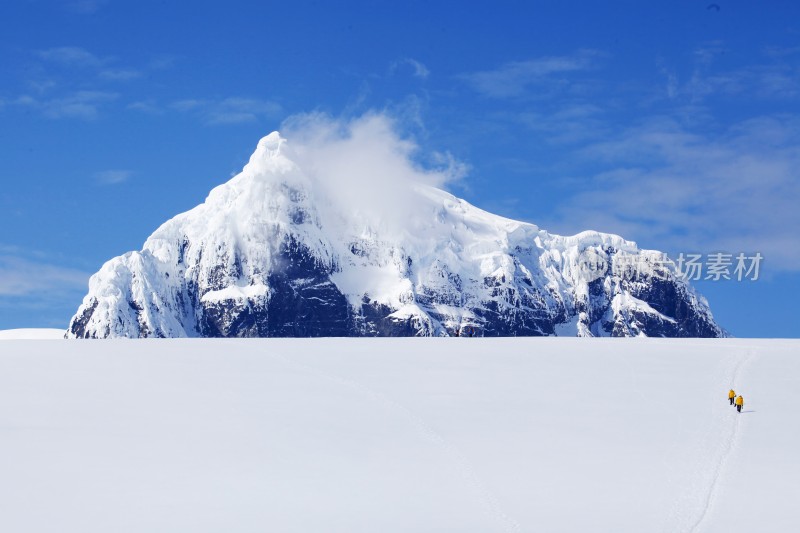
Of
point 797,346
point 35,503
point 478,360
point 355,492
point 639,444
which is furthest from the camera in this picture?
point 797,346

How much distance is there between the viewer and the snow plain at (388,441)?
2909cm

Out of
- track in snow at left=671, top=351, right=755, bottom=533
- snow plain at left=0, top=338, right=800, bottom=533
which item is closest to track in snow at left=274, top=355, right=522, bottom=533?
snow plain at left=0, top=338, right=800, bottom=533

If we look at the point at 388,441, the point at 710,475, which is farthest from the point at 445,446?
the point at 710,475

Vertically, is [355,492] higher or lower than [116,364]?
lower

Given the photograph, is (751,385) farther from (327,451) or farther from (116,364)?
(116,364)

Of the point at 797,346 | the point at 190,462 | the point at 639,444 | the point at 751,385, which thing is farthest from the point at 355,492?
the point at 797,346

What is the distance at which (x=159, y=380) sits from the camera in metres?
45.9

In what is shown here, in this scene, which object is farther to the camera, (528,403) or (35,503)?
(528,403)

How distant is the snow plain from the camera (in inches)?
1145

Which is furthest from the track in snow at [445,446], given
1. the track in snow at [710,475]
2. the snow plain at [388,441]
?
the track in snow at [710,475]

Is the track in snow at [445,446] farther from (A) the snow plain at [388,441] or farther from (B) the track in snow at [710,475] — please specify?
(B) the track in snow at [710,475]

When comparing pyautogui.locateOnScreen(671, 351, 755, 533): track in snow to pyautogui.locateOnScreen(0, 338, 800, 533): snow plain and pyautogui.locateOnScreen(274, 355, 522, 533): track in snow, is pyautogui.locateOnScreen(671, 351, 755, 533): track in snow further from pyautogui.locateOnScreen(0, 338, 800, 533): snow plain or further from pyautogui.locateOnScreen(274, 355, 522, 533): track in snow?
pyautogui.locateOnScreen(274, 355, 522, 533): track in snow

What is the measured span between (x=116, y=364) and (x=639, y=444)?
81.6 ft

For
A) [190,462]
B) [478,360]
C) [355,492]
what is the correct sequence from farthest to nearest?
[478,360]
[190,462]
[355,492]
